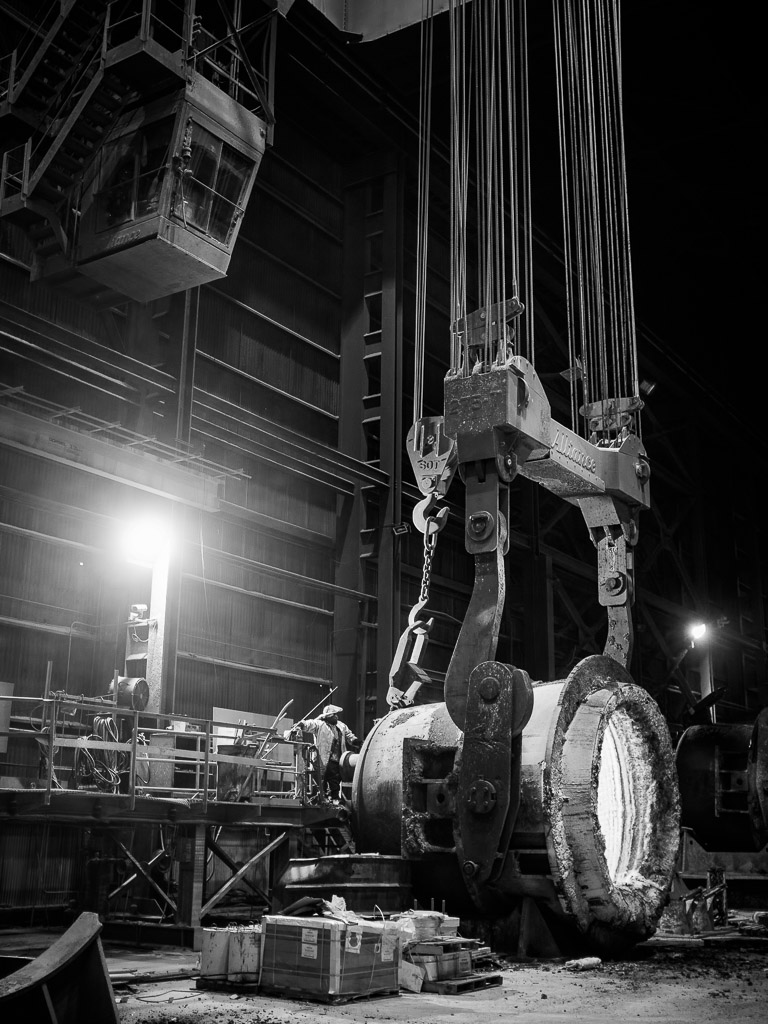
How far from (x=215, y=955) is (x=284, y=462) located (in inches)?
416

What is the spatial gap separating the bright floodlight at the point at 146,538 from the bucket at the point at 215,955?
7.35 meters

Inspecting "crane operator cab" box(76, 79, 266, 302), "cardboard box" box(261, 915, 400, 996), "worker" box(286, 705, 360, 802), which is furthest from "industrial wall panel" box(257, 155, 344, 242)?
"cardboard box" box(261, 915, 400, 996)

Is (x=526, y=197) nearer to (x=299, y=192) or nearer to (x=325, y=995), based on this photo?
(x=299, y=192)

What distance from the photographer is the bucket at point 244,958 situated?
790cm

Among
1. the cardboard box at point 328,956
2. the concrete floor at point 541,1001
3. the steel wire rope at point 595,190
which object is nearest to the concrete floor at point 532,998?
the concrete floor at point 541,1001

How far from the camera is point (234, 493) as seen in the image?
1723 cm

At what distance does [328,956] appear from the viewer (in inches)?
296

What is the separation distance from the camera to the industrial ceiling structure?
391 inches

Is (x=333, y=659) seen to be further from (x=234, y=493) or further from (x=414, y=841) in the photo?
(x=414, y=841)

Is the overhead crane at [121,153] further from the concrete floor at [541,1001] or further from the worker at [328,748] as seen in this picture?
the concrete floor at [541,1001]

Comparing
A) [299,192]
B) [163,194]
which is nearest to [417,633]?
[163,194]

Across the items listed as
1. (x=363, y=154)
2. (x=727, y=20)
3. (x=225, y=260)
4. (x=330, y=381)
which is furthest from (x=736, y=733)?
(x=727, y=20)

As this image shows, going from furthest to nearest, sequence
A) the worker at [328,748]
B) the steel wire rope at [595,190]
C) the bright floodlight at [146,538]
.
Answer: the bright floodlight at [146,538]
the steel wire rope at [595,190]
the worker at [328,748]

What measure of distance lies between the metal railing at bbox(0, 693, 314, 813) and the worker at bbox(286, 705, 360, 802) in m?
0.25
